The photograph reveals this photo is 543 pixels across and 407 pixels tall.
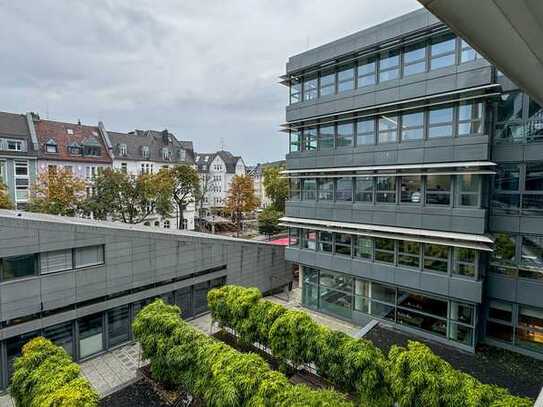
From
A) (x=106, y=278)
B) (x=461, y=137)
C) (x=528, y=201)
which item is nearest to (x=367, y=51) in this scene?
(x=461, y=137)

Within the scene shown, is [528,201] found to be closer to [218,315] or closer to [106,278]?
[218,315]

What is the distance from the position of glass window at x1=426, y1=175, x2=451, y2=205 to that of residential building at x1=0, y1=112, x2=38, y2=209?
35.8m

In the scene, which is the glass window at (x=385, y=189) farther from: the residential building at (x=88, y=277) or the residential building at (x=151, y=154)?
the residential building at (x=151, y=154)

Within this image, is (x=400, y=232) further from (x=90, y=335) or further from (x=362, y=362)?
(x=90, y=335)

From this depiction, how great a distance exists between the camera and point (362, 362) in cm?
799

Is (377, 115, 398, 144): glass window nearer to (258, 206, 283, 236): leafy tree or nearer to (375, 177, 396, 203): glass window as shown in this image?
(375, 177, 396, 203): glass window

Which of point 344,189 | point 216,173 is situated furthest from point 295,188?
point 216,173

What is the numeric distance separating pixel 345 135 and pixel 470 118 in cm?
513

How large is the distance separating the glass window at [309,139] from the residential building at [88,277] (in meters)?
6.83

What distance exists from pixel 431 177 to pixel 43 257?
48.9ft

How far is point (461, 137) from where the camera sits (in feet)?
37.2

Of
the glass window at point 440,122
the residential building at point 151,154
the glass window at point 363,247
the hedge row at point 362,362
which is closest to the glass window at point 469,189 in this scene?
the glass window at point 440,122

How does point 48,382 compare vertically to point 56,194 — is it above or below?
below

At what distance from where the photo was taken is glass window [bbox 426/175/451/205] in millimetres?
11859
